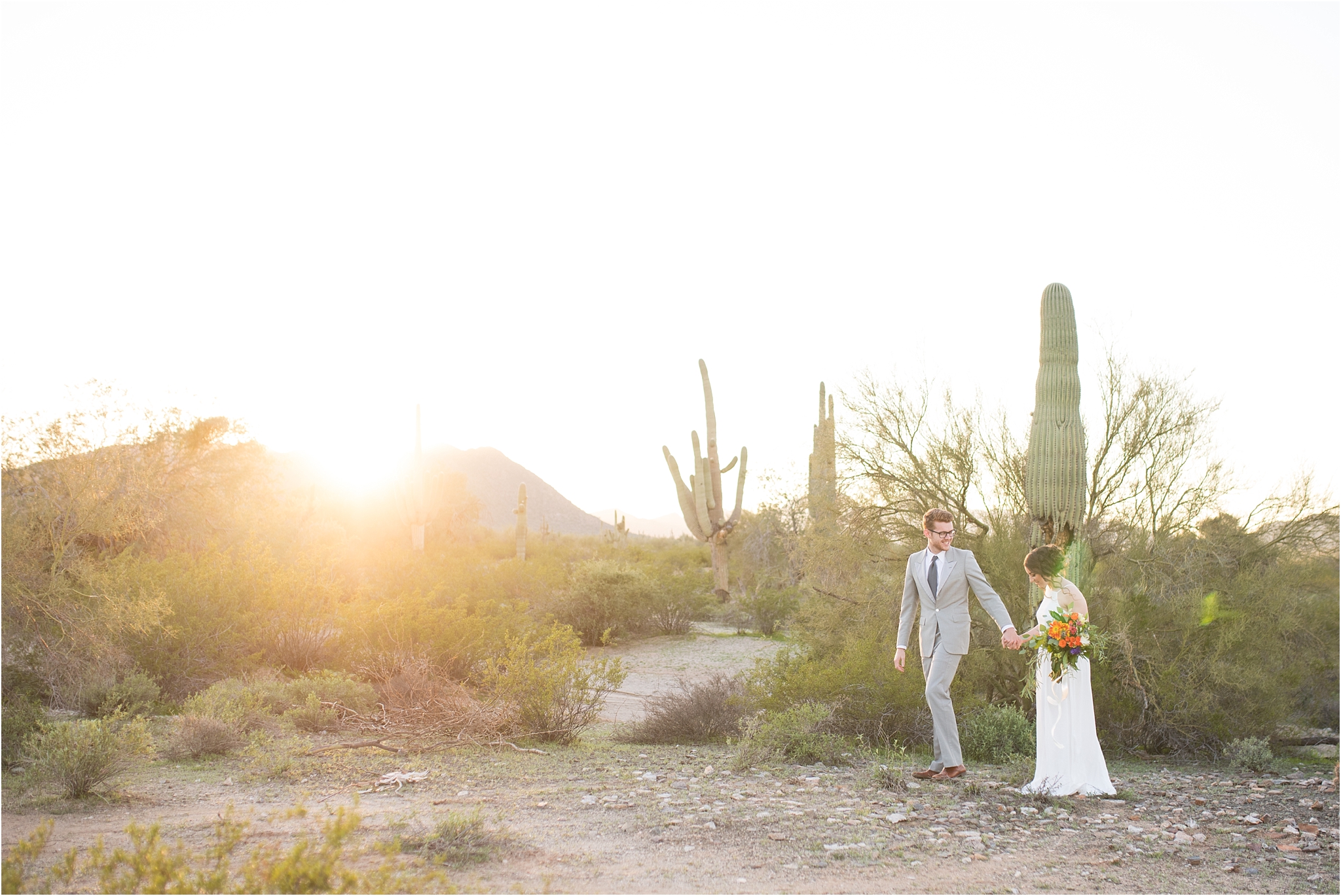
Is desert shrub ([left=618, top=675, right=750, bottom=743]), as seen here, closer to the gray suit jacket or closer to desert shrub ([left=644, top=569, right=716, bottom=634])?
the gray suit jacket

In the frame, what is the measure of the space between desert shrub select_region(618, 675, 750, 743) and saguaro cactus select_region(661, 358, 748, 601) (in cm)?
1482

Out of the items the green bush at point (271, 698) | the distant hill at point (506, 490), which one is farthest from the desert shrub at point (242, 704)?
the distant hill at point (506, 490)

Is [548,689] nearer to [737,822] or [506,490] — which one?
[737,822]

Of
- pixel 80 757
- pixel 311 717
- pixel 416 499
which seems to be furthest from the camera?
pixel 416 499

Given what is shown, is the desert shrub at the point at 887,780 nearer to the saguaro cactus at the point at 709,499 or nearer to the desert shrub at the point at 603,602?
the desert shrub at the point at 603,602

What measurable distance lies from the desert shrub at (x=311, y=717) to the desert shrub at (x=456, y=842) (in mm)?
3899

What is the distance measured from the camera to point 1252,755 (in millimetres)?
8328

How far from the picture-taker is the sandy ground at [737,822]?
425 cm

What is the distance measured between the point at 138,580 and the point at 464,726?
14.6ft

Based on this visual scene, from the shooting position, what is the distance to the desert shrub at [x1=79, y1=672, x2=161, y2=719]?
328 inches

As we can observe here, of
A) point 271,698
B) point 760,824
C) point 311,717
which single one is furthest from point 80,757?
point 760,824

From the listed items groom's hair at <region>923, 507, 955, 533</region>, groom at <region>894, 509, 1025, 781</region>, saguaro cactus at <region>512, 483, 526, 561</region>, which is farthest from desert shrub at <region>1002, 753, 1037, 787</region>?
saguaro cactus at <region>512, 483, 526, 561</region>

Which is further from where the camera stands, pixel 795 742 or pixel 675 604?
pixel 675 604

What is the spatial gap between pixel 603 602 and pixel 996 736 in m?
11.4
